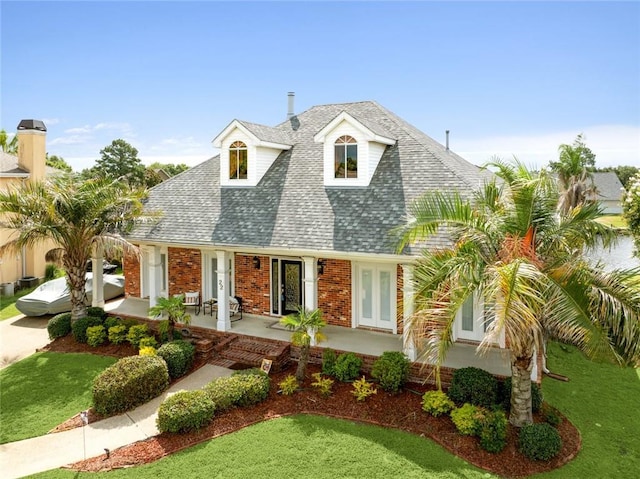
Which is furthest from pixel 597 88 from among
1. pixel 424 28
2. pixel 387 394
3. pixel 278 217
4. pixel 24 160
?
pixel 24 160

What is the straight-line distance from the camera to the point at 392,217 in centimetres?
1370

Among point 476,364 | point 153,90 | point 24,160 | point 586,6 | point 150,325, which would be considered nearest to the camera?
point 476,364

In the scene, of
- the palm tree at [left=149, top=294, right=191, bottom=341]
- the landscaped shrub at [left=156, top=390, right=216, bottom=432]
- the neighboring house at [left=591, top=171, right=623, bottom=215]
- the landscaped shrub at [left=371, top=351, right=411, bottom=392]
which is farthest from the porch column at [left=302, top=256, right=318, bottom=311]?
the neighboring house at [left=591, top=171, right=623, bottom=215]

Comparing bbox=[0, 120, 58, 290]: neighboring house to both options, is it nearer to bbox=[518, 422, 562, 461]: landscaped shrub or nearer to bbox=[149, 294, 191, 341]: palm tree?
bbox=[149, 294, 191, 341]: palm tree

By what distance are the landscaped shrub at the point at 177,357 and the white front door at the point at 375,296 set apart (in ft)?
19.6

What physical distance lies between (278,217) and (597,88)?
1388cm

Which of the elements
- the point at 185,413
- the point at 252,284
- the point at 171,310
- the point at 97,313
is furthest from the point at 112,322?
the point at 185,413

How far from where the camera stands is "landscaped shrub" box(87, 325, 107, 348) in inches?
608

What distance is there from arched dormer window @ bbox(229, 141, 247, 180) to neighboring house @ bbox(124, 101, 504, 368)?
0.14 feet

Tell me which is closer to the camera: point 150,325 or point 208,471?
point 208,471

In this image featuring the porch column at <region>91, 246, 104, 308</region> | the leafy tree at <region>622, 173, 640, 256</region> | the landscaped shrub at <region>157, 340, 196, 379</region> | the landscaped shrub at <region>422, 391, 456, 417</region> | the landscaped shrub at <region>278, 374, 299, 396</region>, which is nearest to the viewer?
the landscaped shrub at <region>422, 391, 456, 417</region>

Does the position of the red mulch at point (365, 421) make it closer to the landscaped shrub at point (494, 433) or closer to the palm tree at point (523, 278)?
the landscaped shrub at point (494, 433)

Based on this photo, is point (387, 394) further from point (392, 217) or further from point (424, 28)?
point (424, 28)

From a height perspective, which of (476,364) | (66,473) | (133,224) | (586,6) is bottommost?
(66,473)
